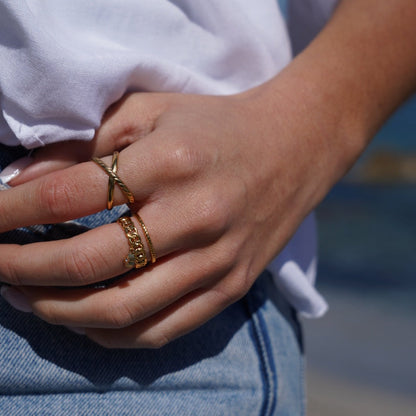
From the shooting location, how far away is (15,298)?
1.98ft

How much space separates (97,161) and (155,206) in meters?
0.08

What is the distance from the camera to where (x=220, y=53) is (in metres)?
0.73

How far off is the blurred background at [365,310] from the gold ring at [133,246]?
556mm

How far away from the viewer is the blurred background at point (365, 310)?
2463mm

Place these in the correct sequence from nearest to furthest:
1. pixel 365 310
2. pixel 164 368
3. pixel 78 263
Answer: pixel 78 263 → pixel 164 368 → pixel 365 310

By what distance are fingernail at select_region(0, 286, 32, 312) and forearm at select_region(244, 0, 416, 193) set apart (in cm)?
38

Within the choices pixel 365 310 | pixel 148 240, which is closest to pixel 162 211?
pixel 148 240

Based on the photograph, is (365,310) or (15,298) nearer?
(15,298)

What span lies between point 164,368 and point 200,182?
267mm

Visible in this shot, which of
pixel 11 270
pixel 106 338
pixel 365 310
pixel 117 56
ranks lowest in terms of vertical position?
pixel 365 310

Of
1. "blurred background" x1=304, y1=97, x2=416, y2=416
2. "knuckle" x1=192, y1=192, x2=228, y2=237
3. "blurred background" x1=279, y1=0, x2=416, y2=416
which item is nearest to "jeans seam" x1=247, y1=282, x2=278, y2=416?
"knuckle" x1=192, y1=192, x2=228, y2=237

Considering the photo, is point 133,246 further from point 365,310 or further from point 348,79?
point 365,310

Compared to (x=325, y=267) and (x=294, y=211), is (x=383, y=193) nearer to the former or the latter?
(x=325, y=267)

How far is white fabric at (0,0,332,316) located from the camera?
0.57 metres
